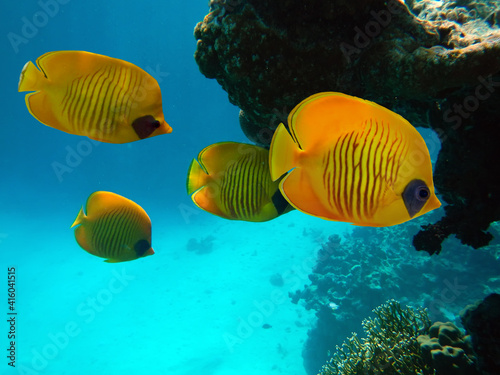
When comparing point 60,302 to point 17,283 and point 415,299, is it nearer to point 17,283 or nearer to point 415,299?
point 17,283

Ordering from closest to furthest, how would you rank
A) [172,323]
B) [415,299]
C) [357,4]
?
[357,4]
[415,299]
[172,323]

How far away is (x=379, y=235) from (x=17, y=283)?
1283 inches

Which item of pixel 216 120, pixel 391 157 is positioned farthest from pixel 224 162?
pixel 216 120

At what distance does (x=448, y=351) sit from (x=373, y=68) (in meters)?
3.37

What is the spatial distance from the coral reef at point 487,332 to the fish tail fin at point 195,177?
324 centimetres

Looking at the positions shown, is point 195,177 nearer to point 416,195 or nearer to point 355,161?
point 355,161

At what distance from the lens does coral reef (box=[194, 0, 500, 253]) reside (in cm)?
239

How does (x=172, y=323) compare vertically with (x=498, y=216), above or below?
below

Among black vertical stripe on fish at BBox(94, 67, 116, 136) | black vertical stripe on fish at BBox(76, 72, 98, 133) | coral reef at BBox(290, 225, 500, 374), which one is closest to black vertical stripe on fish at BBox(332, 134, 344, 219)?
black vertical stripe on fish at BBox(94, 67, 116, 136)

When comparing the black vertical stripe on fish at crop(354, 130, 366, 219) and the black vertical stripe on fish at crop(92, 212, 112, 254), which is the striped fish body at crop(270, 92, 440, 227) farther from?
the black vertical stripe on fish at crop(92, 212, 112, 254)

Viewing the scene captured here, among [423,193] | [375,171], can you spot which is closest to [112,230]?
[375,171]

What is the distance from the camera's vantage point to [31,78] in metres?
1.39

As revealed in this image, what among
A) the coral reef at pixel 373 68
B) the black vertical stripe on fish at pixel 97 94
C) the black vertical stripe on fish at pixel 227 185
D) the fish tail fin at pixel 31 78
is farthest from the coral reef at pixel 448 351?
the fish tail fin at pixel 31 78

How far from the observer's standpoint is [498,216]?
8.37ft
